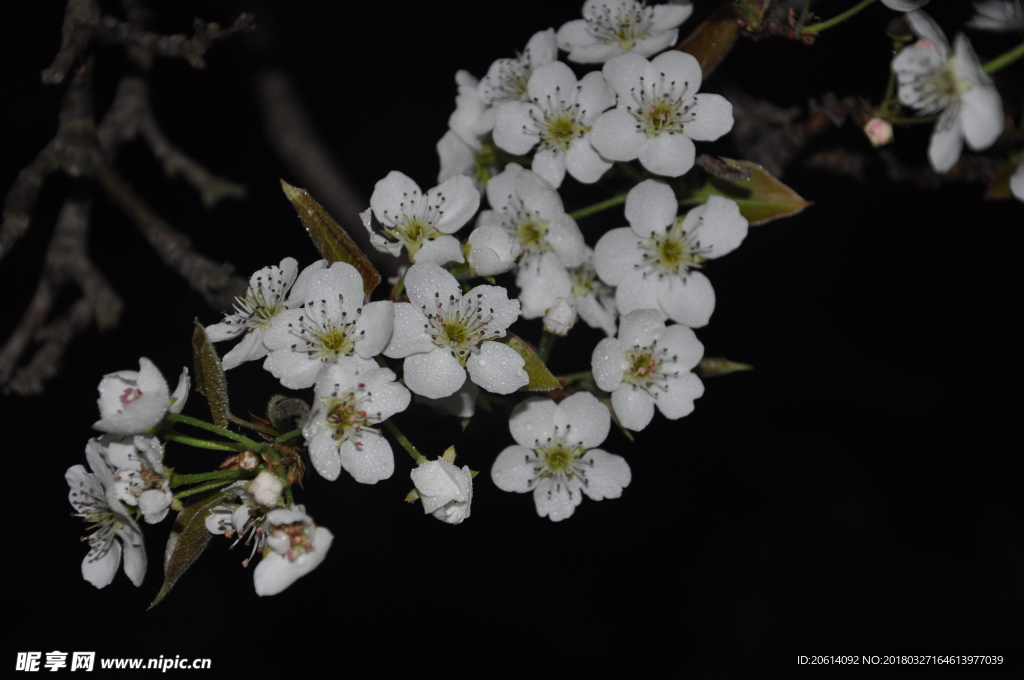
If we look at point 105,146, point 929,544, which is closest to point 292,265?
point 105,146

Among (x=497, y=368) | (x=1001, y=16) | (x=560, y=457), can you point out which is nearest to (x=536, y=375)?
(x=497, y=368)

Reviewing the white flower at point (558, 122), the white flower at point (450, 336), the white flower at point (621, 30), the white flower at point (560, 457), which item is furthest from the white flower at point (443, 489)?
the white flower at point (621, 30)

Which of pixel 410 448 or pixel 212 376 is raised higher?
pixel 212 376

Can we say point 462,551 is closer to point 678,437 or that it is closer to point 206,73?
point 678,437

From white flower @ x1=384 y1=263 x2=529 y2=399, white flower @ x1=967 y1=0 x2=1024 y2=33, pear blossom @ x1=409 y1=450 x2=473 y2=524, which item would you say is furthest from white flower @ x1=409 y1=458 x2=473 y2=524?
white flower @ x1=967 y1=0 x2=1024 y2=33

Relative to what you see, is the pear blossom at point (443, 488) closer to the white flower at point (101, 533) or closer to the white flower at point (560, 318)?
the white flower at point (560, 318)

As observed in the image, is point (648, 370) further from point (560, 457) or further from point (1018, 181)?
point (1018, 181)

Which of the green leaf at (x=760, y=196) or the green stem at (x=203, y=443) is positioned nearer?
the green stem at (x=203, y=443)
